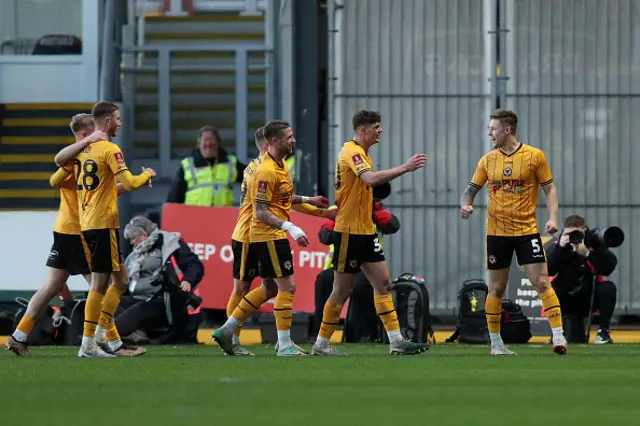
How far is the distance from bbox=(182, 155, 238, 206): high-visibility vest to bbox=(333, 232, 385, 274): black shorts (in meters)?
4.62

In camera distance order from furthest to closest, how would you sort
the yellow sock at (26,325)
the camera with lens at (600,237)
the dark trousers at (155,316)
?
the dark trousers at (155,316), the camera with lens at (600,237), the yellow sock at (26,325)

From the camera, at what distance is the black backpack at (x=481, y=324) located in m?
Answer: 14.8

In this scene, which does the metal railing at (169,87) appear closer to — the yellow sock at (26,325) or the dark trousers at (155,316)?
the dark trousers at (155,316)

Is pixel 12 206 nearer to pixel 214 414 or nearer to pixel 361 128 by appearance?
pixel 361 128

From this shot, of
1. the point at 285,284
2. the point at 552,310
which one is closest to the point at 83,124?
the point at 285,284

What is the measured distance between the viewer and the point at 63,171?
11734mm

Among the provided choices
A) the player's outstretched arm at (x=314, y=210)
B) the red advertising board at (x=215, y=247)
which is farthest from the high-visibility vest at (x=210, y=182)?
the player's outstretched arm at (x=314, y=210)

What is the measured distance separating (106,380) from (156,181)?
10.8m

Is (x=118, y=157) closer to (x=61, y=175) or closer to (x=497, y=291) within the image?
(x=61, y=175)

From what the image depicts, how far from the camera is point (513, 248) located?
39.1 feet

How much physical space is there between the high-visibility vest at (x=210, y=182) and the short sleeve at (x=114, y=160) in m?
4.76

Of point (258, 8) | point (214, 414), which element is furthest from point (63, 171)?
point (258, 8)

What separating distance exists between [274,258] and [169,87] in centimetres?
845

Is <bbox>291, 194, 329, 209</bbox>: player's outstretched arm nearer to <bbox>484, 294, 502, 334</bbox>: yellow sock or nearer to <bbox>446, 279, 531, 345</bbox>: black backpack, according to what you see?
<bbox>484, 294, 502, 334</bbox>: yellow sock
